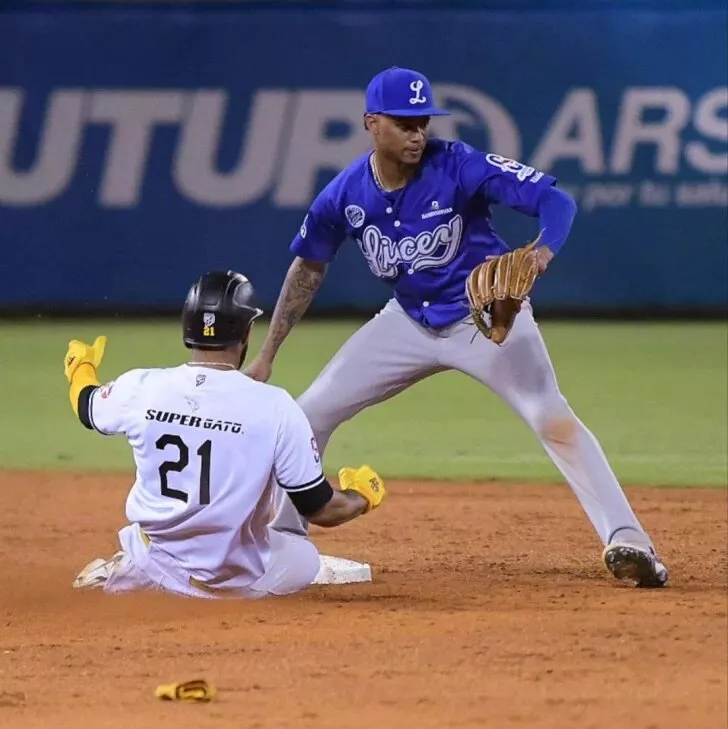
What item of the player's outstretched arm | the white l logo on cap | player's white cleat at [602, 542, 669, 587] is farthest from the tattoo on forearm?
player's white cleat at [602, 542, 669, 587]

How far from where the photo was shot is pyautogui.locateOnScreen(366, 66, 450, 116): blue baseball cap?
6.09 metres

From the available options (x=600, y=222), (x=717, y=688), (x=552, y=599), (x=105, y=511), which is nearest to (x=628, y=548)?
(x=552, y=599)

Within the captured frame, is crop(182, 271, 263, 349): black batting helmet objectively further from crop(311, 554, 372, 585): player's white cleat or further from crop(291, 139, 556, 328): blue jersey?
crop(311, 554, 372, 585): player's white cleat

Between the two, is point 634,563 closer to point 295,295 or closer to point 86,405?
point 295,295

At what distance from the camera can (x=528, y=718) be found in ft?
13.9

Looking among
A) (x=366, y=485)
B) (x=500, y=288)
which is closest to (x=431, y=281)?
(x=500, y=288)

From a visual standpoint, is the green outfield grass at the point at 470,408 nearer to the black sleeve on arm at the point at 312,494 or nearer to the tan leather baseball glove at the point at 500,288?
the tan leather baseball glove at the point at 500,288

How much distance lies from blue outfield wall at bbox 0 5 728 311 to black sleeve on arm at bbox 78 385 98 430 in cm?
988

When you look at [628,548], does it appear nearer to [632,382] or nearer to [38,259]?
[632,382]

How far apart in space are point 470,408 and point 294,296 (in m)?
4.82

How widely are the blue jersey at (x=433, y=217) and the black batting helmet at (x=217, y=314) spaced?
38.7 inches

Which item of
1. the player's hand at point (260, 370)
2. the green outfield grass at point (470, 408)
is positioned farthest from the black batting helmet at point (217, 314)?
the green outfield grass at point (470, 408)

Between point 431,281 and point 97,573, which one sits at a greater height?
point 431,281

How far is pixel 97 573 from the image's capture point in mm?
5871
